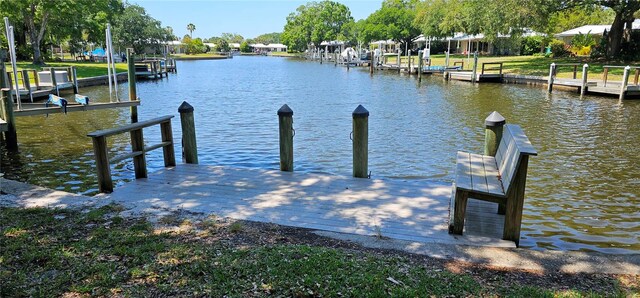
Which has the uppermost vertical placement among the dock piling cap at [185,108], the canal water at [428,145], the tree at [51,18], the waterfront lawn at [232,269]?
the tree at [51,18]

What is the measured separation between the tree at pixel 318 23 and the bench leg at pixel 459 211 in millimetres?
102198

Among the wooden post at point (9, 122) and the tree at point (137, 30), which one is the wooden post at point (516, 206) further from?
the tree at point (137, 30)

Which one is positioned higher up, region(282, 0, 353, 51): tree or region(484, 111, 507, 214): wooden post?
region(282, 0, 353, 51): tree

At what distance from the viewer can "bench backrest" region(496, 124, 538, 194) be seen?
4188 millimetres

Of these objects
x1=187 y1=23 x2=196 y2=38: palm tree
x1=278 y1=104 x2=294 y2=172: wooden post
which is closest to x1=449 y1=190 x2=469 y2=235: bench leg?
x1=278 y1=104 x2=294 y2=172: wooden post

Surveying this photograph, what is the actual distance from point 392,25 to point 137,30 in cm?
4089

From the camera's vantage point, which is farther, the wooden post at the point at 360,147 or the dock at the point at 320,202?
the wooden post at the point at 360,147

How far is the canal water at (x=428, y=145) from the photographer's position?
6746 millimetres

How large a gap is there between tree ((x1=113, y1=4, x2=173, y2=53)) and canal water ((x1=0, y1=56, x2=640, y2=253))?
177ft

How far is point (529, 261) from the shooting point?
4051 millimetres

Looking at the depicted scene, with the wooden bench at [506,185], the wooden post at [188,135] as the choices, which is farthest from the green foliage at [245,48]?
the wooden bench at [506,185]

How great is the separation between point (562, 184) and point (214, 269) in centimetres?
685

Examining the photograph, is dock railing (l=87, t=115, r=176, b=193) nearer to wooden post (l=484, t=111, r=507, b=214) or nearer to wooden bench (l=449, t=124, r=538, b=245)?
wooden bench (l=449, t=124, r=538, b=245)

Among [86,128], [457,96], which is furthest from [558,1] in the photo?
[86,128]
